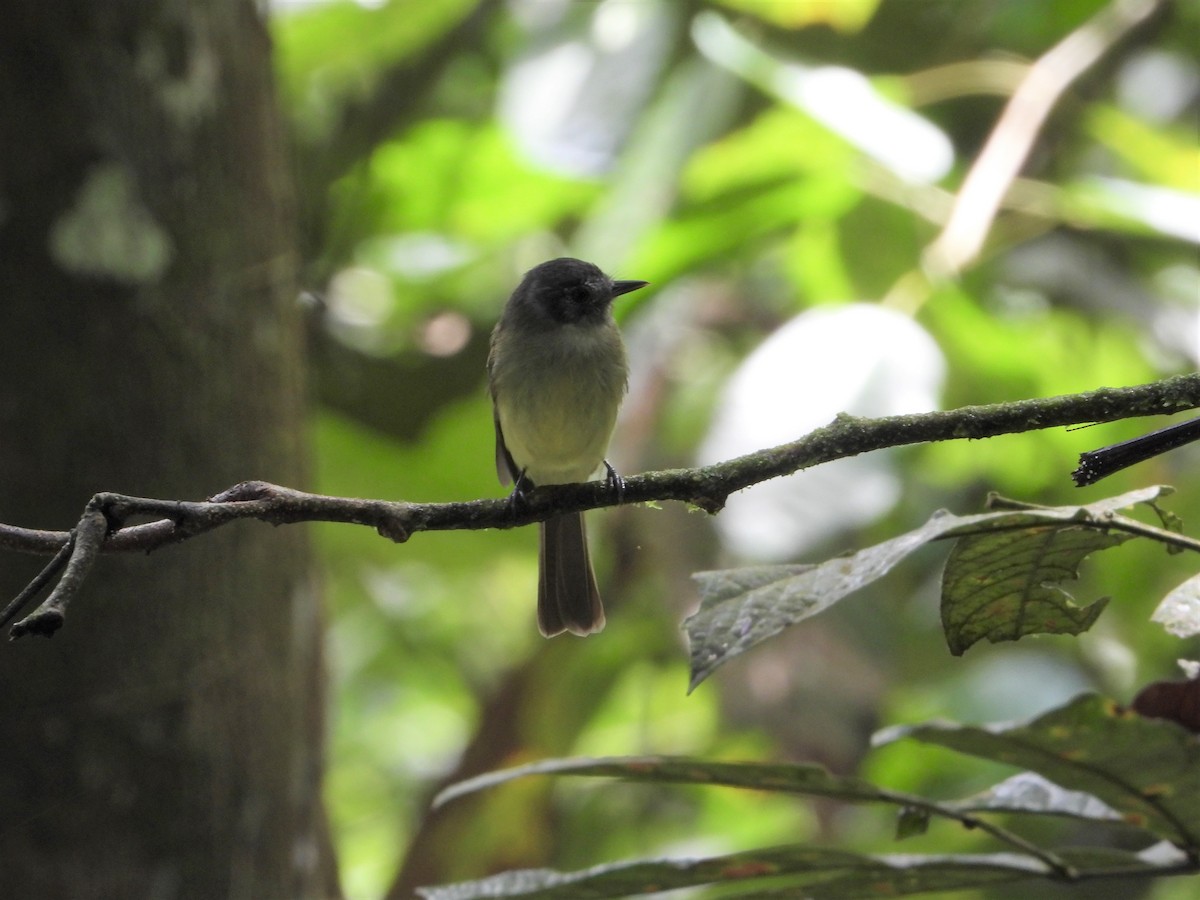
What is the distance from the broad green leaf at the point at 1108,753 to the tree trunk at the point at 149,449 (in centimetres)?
146

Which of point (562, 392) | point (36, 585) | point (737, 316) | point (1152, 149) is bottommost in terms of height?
point (36, 585)

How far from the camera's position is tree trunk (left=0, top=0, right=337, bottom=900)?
2264 mm

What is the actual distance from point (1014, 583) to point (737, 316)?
10.8ft

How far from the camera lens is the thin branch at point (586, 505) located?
1087mm

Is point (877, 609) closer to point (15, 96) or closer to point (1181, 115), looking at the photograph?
point (15, 96)

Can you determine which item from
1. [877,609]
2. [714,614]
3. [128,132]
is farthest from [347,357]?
[714,614]

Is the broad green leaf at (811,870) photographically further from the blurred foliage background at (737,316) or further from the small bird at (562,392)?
the small bird at (562,392)

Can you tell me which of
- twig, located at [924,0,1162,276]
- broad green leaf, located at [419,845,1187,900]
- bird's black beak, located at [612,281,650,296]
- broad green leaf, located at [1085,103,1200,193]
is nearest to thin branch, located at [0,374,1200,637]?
broad green leaf, located at [419,845,1187,900]

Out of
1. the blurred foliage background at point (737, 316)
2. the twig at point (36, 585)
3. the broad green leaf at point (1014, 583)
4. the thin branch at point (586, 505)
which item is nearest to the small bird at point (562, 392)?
the blurred foliage background at point (737, 316)

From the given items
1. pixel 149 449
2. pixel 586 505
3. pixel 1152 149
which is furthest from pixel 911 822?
pixel 1152 149

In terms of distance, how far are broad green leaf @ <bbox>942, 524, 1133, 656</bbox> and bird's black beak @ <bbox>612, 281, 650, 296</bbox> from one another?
6.76ft

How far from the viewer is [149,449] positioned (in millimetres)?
2391

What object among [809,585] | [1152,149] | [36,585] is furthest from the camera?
[1152,149]

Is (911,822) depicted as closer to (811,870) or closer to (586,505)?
(811,870)
